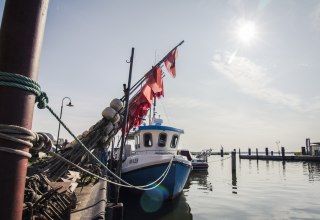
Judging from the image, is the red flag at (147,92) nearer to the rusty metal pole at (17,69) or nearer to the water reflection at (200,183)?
the water reflection at (200,183)

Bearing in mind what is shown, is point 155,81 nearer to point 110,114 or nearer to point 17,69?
point 110,114

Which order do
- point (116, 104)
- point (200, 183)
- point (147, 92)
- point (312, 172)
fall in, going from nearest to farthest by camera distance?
point (116, 104)
point (147, 92)
point (200, 183)
point (312, 172)

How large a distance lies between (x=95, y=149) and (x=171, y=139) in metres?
5.98

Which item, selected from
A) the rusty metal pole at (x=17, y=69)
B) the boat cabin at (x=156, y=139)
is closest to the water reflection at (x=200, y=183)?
the boat cabin at (x=156, y=139)

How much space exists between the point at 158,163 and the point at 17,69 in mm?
11855

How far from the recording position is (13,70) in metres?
1.67

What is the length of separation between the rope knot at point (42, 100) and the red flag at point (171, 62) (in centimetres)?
1679

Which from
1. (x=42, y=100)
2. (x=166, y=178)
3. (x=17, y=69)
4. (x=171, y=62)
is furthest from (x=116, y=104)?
(x=17, y=69)

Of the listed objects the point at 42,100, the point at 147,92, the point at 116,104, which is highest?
the point at 147,92

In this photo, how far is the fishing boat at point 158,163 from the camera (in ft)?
42.9

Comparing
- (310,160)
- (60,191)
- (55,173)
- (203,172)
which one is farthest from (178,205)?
(310,160)

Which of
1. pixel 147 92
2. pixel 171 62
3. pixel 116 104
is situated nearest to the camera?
pixel 116 104

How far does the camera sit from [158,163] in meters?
13.1

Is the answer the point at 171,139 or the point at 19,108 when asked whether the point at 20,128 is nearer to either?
the point at 19,108
